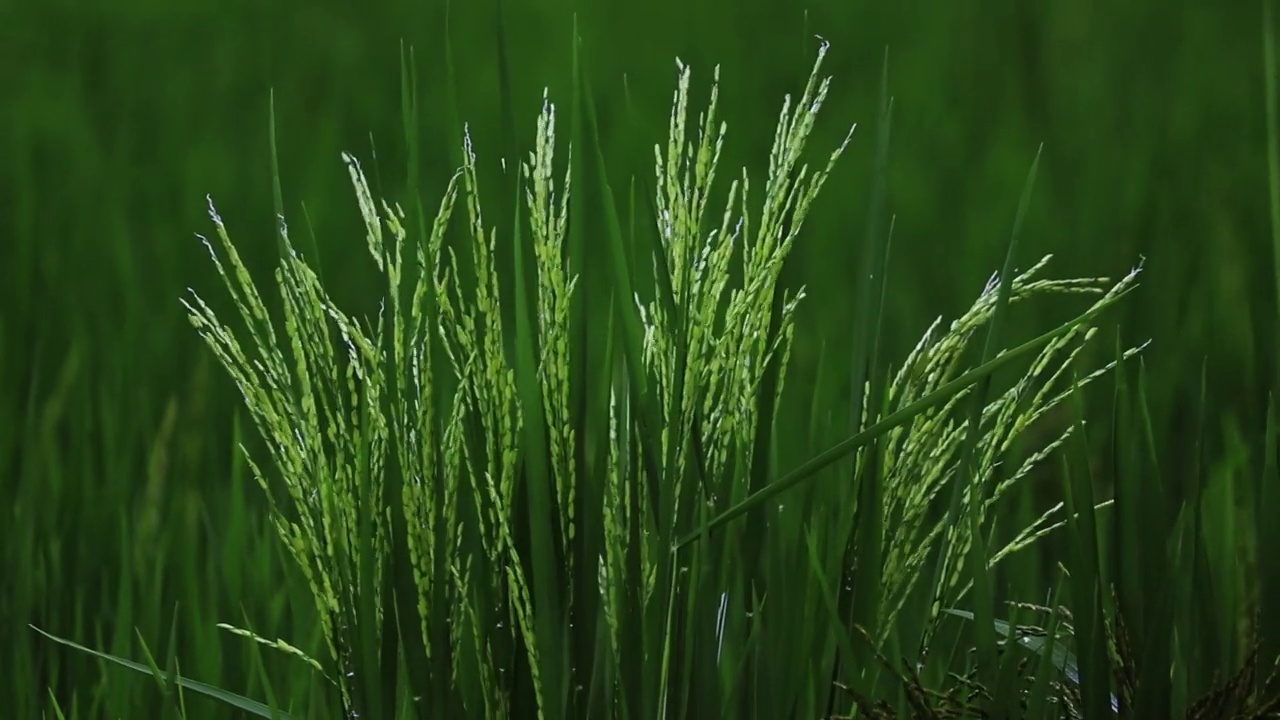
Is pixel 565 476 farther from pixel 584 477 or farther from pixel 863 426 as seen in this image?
pixel 863 426

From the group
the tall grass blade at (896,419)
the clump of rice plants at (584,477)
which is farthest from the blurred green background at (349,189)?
the tall grass blade at (896,419)

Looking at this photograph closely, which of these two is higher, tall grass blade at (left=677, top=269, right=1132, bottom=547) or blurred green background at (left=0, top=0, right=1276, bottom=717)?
blurred green background at (left=0, top=0, right=1276, bottom=717)

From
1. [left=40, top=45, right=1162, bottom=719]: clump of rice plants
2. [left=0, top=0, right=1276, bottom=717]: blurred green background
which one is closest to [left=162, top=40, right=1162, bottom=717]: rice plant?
[left=40, top=45, right=1162, bottom=719]: clump of rice plants

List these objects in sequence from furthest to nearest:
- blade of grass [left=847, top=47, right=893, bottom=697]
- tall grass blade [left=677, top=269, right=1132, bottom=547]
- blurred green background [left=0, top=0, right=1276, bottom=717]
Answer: blurred green background [left=0, top=0, right=1276, bottom=717] → blade of grass [left=847, top=47, right=893, bottom=697] → tall grass blade [left=677, top=269, right=1132, bottom=547]

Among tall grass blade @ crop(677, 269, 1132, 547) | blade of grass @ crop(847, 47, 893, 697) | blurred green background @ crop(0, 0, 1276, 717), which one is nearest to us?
tall grass blade @ crop(677, 269, 1132, 547)

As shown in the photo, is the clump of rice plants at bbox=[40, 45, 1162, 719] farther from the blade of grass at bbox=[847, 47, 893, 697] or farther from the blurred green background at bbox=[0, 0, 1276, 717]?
the blurred green background at bbox=[0, 0, 1276, 717]

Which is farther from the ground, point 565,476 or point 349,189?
point 349,189

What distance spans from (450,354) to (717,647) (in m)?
0.23

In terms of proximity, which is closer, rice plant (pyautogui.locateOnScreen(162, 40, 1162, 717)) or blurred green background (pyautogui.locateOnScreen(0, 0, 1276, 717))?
rice plant (pyautogui.locateOnScreen(162, 40, 1162, 717))

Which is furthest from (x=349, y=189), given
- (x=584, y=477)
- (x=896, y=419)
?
(x=896, y=419)

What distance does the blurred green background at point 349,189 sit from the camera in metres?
1.42

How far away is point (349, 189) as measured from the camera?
7.86 feet

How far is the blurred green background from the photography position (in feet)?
4.67

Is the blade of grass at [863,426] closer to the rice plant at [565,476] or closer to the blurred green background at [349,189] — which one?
the rice plant at [565,476]
